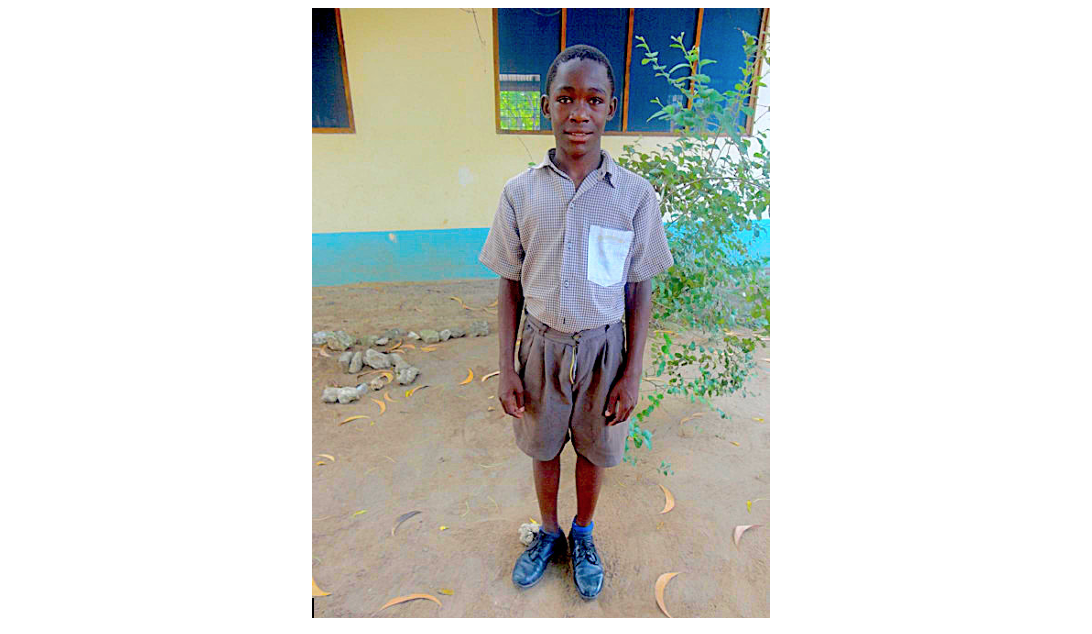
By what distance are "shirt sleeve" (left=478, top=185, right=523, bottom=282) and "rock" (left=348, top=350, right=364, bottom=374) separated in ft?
6.94

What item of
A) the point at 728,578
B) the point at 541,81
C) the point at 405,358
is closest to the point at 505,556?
the point at 728,578

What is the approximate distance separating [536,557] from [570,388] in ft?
2.10

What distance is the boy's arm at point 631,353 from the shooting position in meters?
1.44

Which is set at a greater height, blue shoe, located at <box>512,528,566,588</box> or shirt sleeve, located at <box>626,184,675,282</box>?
shirt sleeve, located at <box>626,184,675,282</box>

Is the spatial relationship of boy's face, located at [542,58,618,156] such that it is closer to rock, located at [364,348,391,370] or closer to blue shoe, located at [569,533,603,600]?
blue shoe, located at [569,533,603,600]

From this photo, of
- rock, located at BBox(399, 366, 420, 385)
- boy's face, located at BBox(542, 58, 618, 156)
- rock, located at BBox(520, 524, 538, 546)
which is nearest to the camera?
boy's face, located at BBox(542, 58, 618, 156)

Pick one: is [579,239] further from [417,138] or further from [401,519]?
[417,138]

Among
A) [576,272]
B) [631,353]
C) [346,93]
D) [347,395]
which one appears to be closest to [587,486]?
[631,353]

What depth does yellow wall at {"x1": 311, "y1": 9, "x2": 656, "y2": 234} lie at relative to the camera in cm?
382

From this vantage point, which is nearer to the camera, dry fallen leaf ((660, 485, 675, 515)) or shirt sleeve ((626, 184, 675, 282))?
shirt sleeve ((626, 184, 675, 282))

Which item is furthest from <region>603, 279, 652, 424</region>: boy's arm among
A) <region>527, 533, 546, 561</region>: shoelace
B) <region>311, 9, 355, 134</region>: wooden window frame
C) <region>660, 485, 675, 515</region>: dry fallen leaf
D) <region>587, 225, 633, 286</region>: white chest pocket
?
<region>311, 9, 355, 134</region>: wooden window frame

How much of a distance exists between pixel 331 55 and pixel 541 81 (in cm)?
153

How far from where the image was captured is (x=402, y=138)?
13.4ft

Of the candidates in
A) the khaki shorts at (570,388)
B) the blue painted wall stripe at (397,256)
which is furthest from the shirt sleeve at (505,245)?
the blue painted wall stripe at (397,256)
